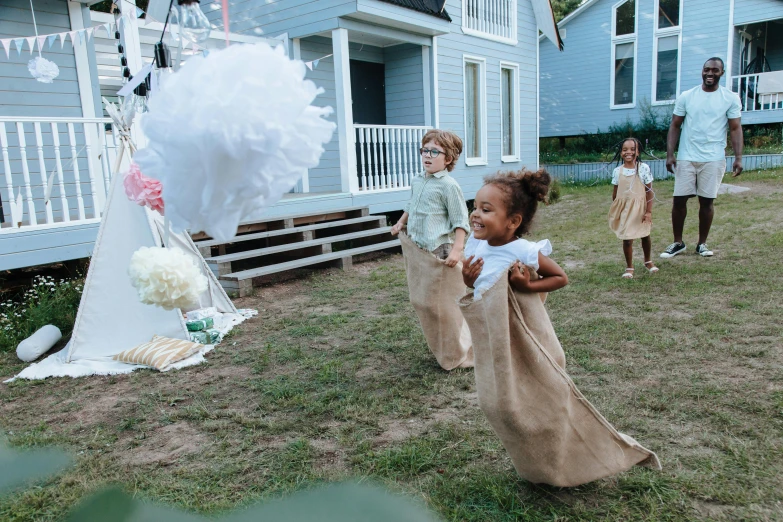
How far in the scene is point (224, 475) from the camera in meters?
2.48

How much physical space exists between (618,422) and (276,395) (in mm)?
1822

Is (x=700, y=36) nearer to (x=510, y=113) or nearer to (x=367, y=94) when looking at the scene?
(x=510, y=113)

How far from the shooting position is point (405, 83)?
10.9 metres

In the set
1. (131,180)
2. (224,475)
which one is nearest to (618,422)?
(224,475)

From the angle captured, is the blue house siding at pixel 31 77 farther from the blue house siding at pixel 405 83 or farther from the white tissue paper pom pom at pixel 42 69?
the blue house siding at pixel 405 83

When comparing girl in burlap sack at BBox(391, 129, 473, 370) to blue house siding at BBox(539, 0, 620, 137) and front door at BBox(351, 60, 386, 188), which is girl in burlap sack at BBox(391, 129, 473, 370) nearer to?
front door at BBox(351, 60, 386, 188)

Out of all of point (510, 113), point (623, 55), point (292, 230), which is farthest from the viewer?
point (623, 55)

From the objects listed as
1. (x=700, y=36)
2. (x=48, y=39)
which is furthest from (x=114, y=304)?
(x=700, y=36)

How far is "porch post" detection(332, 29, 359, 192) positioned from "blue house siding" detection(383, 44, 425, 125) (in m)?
2.38

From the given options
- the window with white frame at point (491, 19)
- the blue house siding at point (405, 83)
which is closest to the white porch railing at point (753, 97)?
the window with white frame at point (491, 19)

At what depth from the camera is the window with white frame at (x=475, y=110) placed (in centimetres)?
1141

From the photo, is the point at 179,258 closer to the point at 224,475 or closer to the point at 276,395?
the point at 224,475

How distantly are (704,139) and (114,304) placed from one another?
5.59 m

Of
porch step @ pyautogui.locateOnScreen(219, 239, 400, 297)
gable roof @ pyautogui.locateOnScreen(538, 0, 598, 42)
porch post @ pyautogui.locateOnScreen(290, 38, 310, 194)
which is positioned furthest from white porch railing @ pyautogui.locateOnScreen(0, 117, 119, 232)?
gable roof @ pyautogui.locateOnScreen(538, 0, 598, 42)
